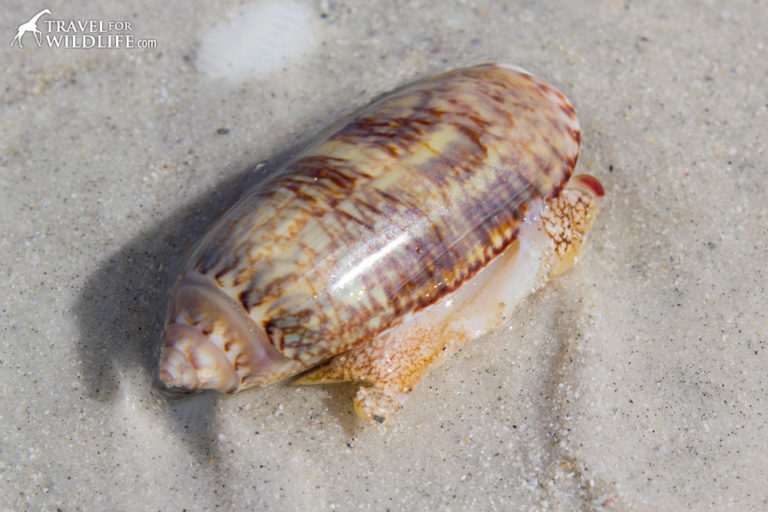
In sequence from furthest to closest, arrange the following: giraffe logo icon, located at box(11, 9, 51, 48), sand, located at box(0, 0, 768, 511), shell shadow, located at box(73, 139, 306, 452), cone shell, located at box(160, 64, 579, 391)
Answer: giraffe logo icon, located at box(11, 9, 51, 48) < shell shadow, located at box(73, 139, 306, 452) < sand, located at box(0, 0, 768, 511) < cone shell, located at box(160, 64, 579, 391)

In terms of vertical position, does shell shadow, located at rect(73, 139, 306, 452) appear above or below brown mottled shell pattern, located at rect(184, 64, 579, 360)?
below

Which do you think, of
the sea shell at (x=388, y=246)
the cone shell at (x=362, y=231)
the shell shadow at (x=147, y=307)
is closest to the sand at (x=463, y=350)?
the shell shadow at (x=147, y=307)

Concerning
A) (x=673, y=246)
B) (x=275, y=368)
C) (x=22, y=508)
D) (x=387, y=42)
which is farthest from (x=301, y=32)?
(x=22, y=508)

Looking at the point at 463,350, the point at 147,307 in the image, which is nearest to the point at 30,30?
the point at 147,307

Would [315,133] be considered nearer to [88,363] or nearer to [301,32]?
[301,32]

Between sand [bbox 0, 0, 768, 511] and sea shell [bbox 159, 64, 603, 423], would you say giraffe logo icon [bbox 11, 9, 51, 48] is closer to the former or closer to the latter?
sand [bbox 0, 0, 768, 511]

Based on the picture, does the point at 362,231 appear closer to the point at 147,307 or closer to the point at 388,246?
the point at 388,246

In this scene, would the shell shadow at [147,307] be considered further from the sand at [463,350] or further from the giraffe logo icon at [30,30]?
the giraffe logo icon at [30,30]

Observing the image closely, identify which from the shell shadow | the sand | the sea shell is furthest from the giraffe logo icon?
the sea shell
